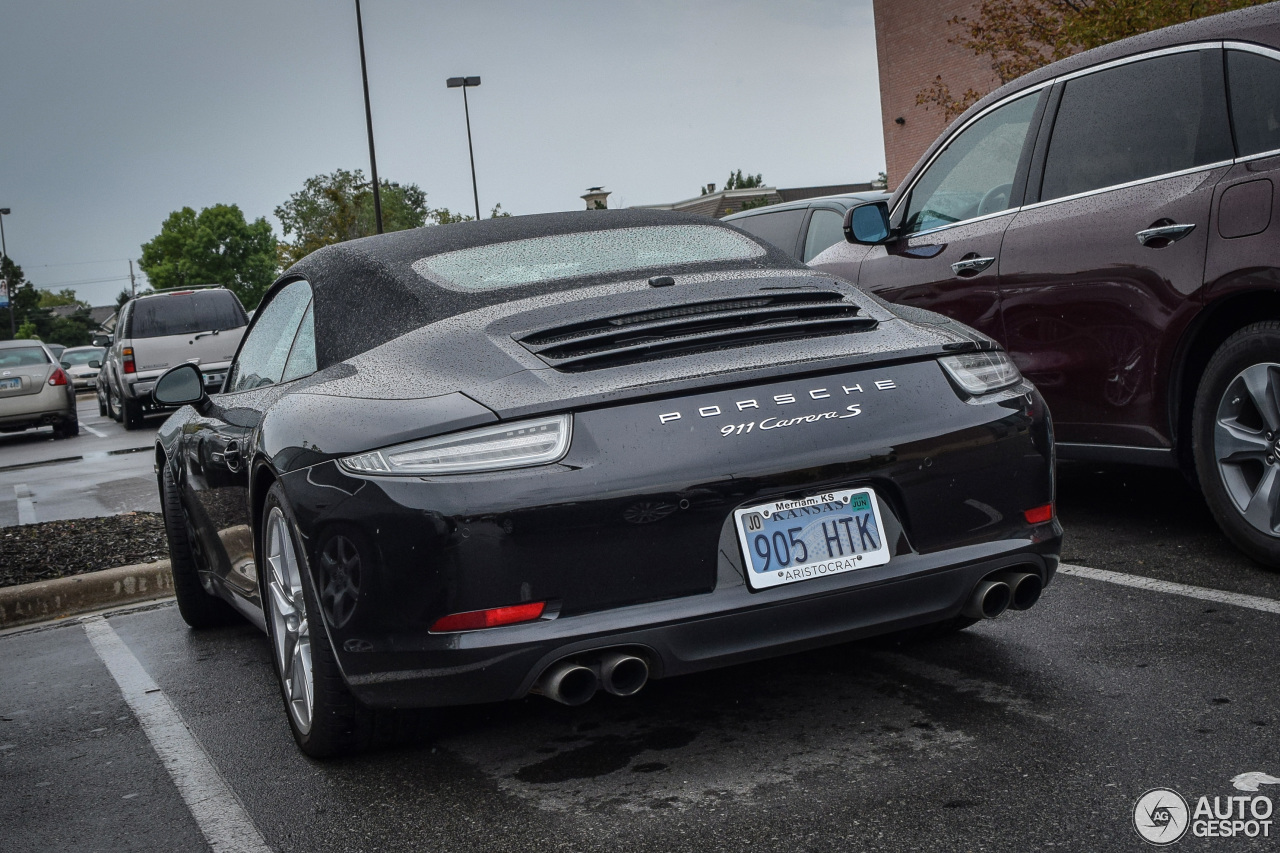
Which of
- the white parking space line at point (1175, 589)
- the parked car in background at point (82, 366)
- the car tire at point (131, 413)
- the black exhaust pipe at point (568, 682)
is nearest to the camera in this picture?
the black exhaust pipe at point (568, 682)

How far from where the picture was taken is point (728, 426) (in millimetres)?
2932

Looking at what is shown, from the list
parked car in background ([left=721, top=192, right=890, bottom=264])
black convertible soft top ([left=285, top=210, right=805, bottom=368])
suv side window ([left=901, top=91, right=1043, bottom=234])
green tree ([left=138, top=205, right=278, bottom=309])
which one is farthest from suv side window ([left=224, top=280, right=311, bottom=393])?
green tree ([left=138, top=205, right=278, bottom=309])

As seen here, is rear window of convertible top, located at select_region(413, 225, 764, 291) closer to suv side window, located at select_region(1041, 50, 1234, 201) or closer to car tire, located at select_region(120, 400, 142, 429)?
suv side window, located at select_region(1041, 50, 1234, 201)

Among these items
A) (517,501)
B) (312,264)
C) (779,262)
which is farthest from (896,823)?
(312,264)

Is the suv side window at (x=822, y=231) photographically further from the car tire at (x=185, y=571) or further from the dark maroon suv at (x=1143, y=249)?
the car tire at (x=185, y=571)

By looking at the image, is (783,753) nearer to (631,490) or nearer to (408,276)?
(631,490)

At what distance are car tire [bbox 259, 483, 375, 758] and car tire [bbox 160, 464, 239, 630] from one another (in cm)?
166

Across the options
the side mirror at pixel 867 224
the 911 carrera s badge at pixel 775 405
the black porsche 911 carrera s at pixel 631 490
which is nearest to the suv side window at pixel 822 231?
the side mirror at pixel 867 224

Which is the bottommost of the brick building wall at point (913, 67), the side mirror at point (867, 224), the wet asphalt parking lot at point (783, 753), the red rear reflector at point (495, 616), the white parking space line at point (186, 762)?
the white parking space line at point (186, 762)

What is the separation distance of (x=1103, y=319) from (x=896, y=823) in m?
2.76

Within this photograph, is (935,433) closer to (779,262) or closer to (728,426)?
(728,426)

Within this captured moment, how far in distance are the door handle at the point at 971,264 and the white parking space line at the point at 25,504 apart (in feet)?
Answer: 22.9

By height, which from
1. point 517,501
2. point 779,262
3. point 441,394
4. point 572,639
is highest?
point 779,262

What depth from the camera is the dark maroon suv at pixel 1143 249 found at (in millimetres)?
4320
